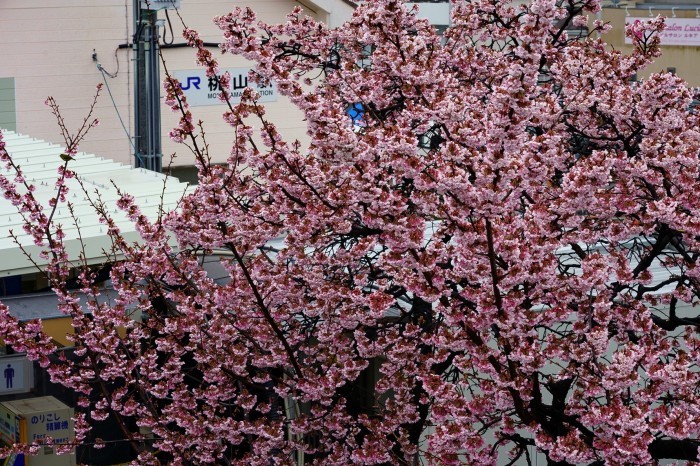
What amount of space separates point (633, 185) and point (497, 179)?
1351 millimetres

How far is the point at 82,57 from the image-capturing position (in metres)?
17.3

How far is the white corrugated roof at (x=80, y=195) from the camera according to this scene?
7.64 m

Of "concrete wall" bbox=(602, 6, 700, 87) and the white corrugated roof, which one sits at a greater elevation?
"concrete wall" bbox=(602, 6, 700, 87)

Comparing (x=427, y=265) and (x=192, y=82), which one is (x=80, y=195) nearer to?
(x=427, y=265)

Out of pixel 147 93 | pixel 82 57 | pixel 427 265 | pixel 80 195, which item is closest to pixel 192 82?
pixel 147 93

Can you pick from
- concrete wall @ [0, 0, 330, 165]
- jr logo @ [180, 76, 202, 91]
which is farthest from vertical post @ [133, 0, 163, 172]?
concrete wall @ [0, 0, 330, 165]

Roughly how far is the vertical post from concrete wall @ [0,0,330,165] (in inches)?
170

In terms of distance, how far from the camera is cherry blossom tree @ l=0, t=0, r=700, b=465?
5547mm

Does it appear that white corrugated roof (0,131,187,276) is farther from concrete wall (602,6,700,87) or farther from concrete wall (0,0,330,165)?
concrete wall (602,6,700,87)

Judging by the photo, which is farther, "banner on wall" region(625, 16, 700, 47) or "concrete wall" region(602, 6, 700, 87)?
"banner on wall" region(625, 16, 700, 47)

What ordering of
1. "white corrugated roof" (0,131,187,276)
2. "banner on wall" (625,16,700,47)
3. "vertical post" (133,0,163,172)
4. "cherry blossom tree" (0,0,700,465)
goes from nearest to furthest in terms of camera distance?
"cherry blossom tree" (0,0,700,465) < "white corrugated roof" (0,131,187,276) < "vertical post" (133,0,163,172) < "banner on wall" (625,16,700,47)

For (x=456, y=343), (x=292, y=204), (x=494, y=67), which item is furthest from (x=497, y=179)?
(x=494, y=67)

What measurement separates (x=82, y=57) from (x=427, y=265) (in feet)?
42.0

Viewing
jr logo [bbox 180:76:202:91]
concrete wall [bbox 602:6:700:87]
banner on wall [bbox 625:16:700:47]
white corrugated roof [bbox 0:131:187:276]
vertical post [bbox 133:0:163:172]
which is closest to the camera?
white corrugated roof [bbox 0:131:187:276]
